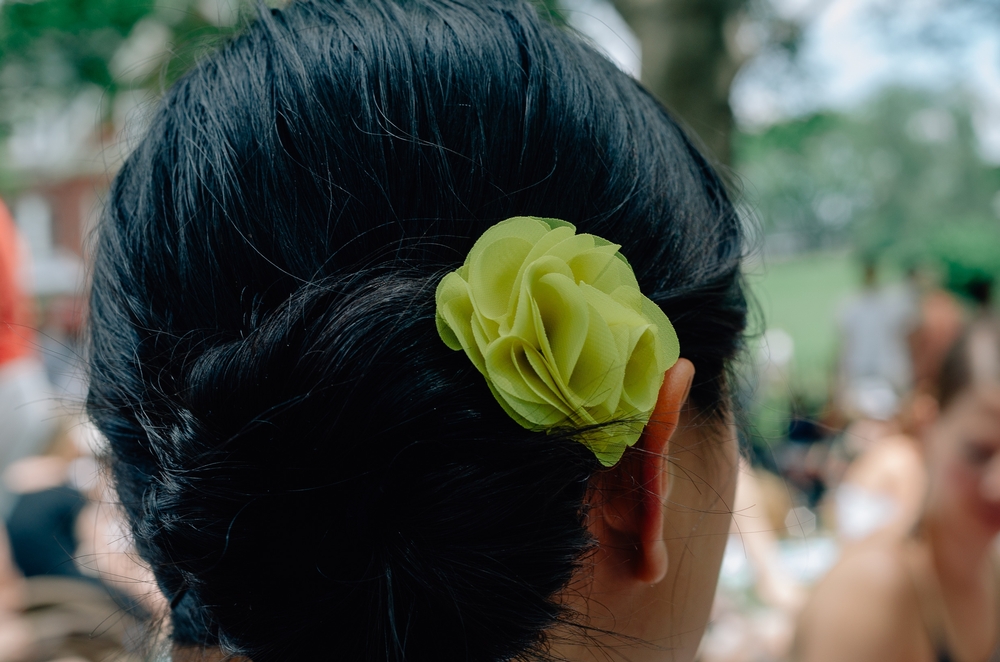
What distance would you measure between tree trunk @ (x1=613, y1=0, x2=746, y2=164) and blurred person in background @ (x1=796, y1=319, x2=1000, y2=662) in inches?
60.0

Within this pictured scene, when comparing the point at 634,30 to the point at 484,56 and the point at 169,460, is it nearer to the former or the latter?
the point at 484,56

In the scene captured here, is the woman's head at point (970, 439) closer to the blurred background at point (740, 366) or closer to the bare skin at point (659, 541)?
the blurred background at point (740, 366)

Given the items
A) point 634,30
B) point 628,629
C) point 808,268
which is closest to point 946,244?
point 634,30

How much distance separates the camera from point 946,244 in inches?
213

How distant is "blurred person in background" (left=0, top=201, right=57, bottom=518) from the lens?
217cm

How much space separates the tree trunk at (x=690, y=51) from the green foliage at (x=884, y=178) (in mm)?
15177

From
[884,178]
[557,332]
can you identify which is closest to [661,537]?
[557,332]

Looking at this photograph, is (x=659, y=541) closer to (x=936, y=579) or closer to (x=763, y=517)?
(x=936, y=579)

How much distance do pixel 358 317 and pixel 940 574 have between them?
144 centimetres

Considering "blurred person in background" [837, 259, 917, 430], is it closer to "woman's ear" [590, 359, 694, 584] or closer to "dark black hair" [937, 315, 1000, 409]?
"dark black hair" [937, 315, 1000, 409]

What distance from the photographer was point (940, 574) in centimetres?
147

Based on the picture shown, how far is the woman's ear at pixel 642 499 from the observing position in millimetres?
611

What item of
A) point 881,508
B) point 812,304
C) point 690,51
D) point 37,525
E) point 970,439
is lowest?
point 812,304

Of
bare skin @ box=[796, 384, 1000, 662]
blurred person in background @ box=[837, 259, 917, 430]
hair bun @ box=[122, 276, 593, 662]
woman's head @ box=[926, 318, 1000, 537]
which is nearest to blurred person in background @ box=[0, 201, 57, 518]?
hair bun @ box=[122, 276, 593, 662]
